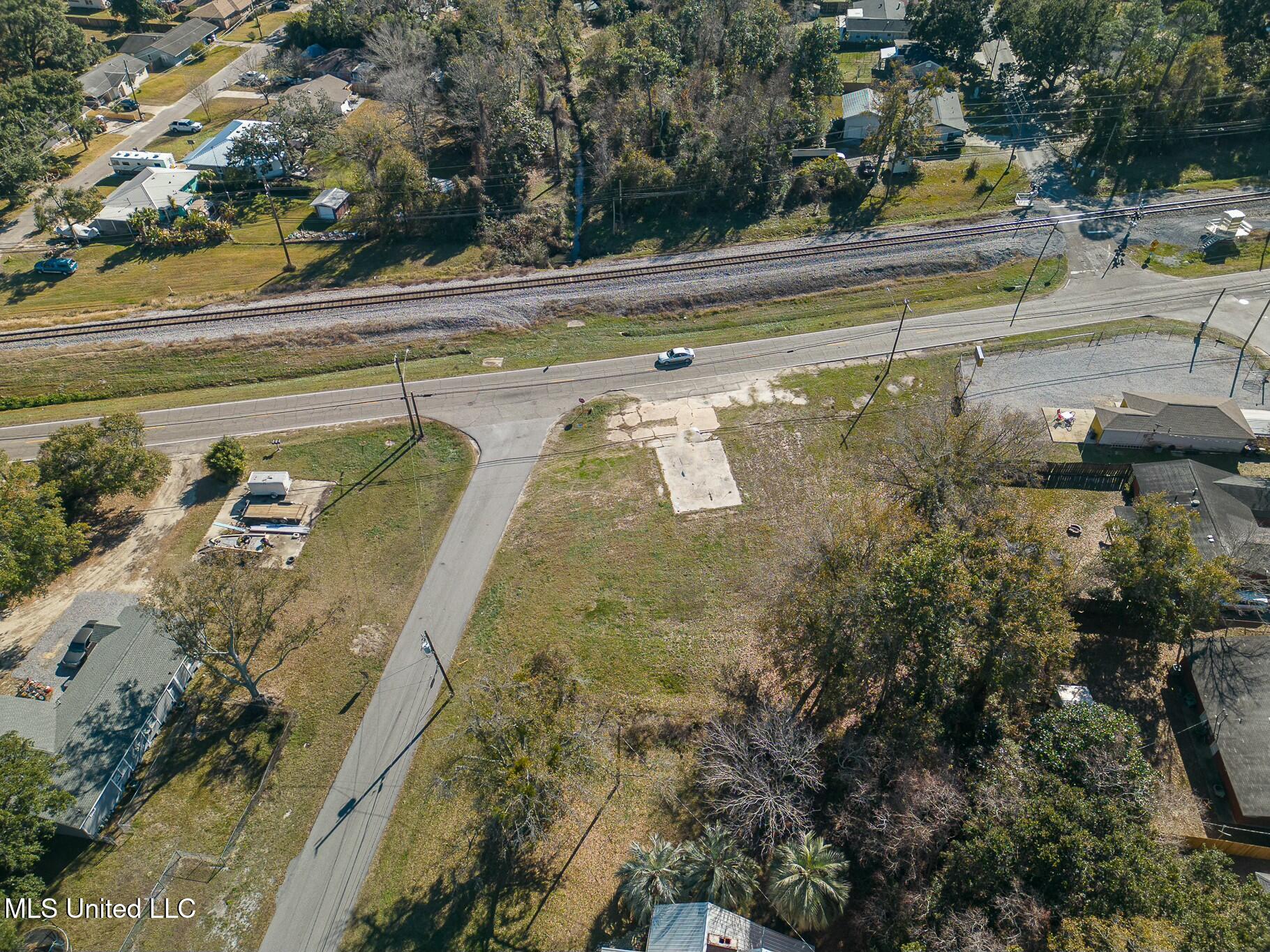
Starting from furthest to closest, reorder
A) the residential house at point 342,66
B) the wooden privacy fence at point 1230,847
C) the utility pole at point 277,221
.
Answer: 1. the residential house at point 342,66
2. the utility pole at point 277,221
3. the wooden privacy fence at point 1230,847

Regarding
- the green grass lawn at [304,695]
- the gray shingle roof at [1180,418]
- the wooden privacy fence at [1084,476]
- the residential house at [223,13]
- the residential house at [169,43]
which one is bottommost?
the green grass lawn at [304,695]

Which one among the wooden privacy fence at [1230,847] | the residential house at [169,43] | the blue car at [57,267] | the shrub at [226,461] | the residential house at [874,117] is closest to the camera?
the wooden privacy fence at [1230,847]

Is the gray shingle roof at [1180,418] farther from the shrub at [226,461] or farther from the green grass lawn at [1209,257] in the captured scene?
the shrub at [226,461]

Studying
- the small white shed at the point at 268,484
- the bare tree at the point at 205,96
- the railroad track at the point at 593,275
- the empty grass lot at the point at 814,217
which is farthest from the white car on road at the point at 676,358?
the bare tree at the point at 205,96

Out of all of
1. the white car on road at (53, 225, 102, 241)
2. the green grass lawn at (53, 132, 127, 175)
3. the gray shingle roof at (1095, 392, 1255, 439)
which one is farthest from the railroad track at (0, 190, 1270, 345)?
the green grass lawn at (53, 132, 127, 175)

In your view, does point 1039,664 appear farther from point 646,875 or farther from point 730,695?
point 646,875

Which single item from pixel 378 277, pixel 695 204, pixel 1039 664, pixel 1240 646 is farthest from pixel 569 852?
pixel 695 204

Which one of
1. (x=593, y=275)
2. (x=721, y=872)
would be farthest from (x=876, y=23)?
(x=721, y=872)

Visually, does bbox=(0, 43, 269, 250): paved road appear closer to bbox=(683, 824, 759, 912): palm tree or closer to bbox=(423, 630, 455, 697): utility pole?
bbox=(423, 630, 455, 697): utility pole
